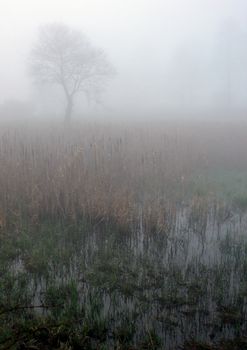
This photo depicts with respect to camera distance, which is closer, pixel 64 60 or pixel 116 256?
pixel 116 256

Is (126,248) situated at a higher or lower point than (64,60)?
lower

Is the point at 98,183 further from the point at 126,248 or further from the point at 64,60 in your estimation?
the point at 64,60

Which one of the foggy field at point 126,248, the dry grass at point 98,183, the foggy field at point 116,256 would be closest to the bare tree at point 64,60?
the foggy field at point 126,248

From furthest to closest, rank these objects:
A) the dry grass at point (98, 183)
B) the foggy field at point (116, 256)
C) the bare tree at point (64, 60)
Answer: the bare tree at point (64, 60) < the dry grass at point (98, 183) < the foggy field at point (116, 256)

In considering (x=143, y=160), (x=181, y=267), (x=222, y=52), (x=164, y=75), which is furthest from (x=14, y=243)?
(x=164, y=75)

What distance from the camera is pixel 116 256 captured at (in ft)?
19.4

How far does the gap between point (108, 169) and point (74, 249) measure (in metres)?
3.88

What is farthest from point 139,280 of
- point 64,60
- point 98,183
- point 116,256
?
point 64,60

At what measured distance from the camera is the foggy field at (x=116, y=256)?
4.07m

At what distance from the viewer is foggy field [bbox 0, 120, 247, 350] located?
4.07 meters

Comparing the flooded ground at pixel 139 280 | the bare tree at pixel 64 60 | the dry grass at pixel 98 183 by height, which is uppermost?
the bare tree at pixel 64 60

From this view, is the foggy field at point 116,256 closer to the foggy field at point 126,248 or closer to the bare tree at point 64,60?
the foggy field at point 126,248

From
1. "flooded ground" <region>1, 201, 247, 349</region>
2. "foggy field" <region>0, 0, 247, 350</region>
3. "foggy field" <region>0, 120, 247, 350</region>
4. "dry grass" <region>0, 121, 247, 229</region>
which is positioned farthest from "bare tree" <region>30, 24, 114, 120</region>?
"flooded ground" <region>1, 201, 247, 349</region>

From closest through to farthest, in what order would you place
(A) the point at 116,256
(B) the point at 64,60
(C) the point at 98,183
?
(A) the point at 116,256, (C) the point at 98,183, (B) the point at 64,60
